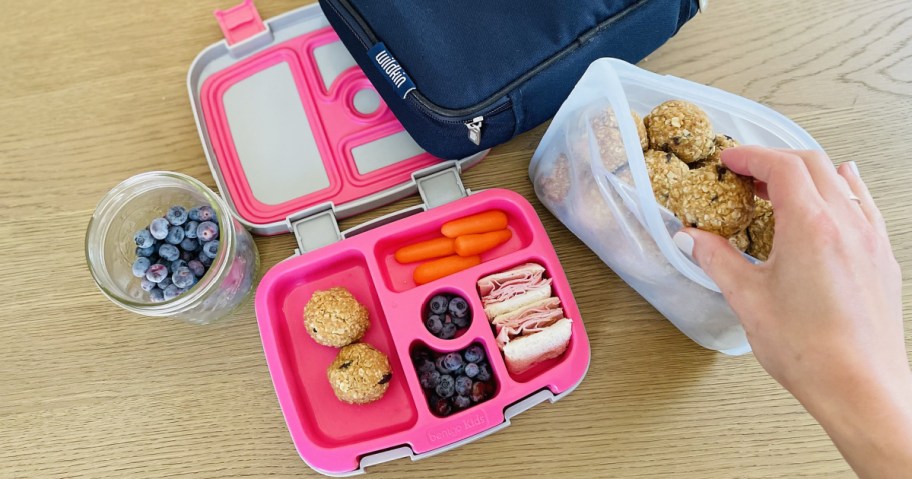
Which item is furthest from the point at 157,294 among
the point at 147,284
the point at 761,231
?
the point at 761,231

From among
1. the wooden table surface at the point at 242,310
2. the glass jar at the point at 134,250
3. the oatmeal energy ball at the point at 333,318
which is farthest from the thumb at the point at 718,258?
the glass jar at the point at 134,250

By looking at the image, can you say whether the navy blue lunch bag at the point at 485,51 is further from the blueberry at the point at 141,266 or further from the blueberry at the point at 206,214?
the blueberry at the point at 141,266

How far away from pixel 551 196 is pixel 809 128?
412 millimetres

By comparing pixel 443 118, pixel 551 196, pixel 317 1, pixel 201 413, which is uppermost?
pixel 317 1

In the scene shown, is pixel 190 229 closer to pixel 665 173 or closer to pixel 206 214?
pixel 206 214

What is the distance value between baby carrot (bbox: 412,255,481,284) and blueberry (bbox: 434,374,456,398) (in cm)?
14

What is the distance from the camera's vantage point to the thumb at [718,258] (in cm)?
57

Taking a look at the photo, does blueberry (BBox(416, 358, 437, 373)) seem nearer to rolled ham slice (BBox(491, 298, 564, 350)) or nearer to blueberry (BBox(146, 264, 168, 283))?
rolled ham slice (BBox(491, 298, 564, 350))

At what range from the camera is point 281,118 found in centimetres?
89

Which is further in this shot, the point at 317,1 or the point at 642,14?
the point at 317,1

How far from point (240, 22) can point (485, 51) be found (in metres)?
0.40

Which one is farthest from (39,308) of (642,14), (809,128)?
(809,128)

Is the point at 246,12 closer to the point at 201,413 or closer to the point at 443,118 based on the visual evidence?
the point at 443,118

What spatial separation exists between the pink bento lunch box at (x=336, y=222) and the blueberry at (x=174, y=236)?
9 cm
